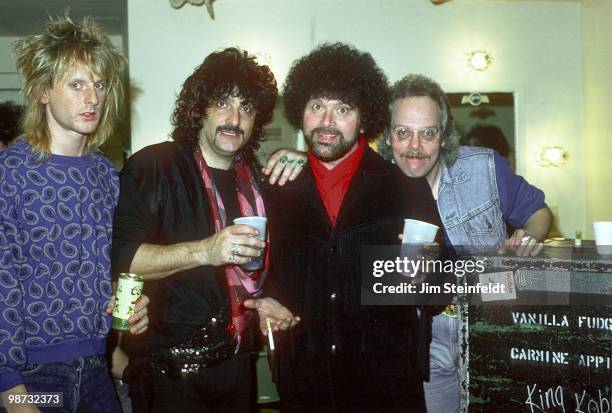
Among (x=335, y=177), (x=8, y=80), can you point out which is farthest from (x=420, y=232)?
(x=8, y=80)

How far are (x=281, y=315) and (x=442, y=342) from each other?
2.75 ft

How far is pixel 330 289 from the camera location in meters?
2.02

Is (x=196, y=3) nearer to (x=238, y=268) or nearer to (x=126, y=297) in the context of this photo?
(x=238, y=268)

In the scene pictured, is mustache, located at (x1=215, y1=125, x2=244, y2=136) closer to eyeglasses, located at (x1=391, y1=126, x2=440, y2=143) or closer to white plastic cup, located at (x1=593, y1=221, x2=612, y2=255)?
eyeglasses, located at (x1=391, y1=126, x2=440, y2=143)

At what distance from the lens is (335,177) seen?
2.23 metres

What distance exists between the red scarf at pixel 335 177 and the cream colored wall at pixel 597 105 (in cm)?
489

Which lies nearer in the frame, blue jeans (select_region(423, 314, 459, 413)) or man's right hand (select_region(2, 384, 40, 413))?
man's right hand (select_region(2, 384, 40, 413))

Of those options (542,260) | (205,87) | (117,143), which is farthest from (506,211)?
(117,143)

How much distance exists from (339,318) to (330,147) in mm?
690

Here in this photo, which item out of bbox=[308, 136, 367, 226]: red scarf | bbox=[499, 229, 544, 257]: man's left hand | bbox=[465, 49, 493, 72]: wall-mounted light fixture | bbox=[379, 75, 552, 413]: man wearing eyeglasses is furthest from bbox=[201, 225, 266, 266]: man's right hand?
bbox=[465, 49, 493, 72]: wall-mounted light fixture

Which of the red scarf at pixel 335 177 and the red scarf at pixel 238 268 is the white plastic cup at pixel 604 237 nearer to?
the red scarf at pixel 335 177

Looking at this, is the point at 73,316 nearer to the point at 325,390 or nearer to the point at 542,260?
the point at 325,390

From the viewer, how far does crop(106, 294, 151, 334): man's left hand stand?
1855 millimetres

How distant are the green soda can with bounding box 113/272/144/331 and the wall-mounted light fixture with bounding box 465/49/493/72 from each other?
5.47 meters
